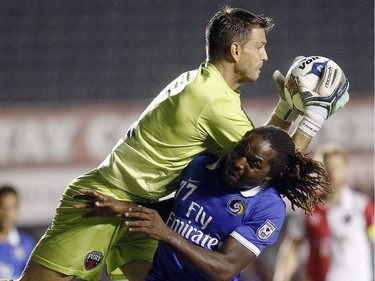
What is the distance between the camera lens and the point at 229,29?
399 centimetres

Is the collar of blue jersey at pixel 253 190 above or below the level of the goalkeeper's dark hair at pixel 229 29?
below

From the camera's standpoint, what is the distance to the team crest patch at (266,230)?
378 cm

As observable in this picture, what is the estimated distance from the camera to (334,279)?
634 centimetres

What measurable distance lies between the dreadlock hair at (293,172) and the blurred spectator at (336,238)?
7.96ft

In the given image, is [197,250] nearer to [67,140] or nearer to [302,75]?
[302,75]

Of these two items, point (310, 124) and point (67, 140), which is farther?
point (67, 140)

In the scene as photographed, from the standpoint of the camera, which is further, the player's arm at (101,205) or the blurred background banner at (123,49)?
the blurred background banner at (123,49)

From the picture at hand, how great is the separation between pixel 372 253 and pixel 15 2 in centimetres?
409

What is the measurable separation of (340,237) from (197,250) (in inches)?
113

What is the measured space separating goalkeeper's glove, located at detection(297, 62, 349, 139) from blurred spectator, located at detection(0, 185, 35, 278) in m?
2.85

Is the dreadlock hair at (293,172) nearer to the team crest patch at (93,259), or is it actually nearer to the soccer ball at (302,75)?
the soccer ball at (302,75)

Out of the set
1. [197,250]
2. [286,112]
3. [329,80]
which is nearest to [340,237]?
[286,112]

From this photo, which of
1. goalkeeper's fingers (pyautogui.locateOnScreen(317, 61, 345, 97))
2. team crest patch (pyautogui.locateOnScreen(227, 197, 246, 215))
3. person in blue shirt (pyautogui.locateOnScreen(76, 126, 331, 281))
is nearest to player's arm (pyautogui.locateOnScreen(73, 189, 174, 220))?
person in blue shirt (pyautogui.locateOnScreen(76, 126, 331, 281))

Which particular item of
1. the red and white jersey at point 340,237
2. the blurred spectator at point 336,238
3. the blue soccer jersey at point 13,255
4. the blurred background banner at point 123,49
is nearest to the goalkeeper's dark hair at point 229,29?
the blurred spectator at point 336,238
